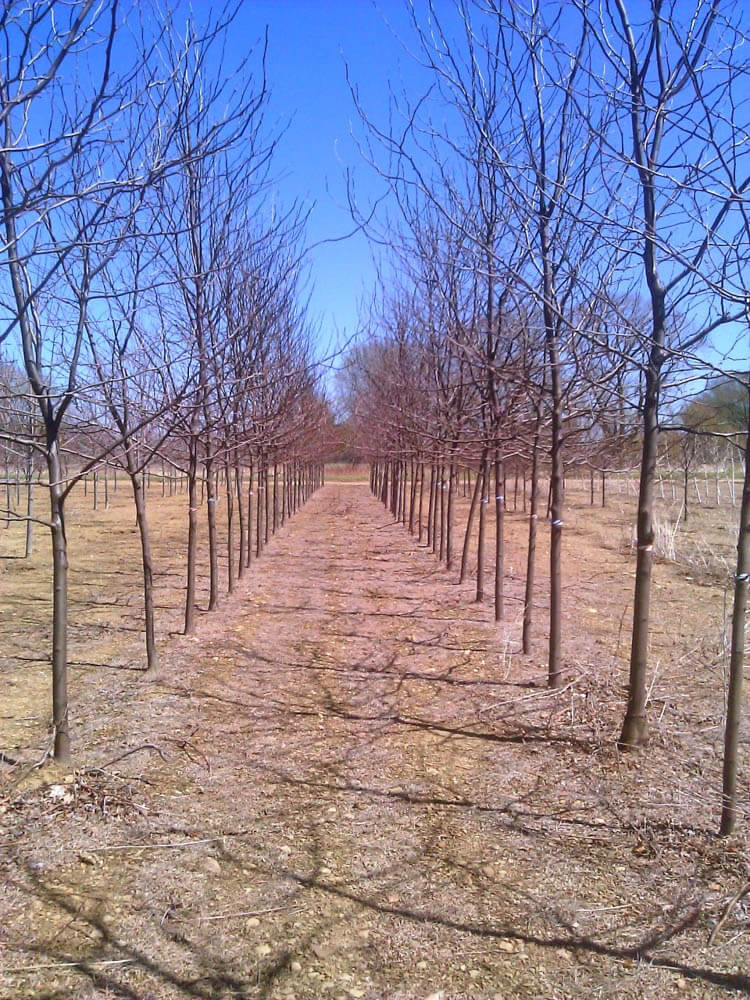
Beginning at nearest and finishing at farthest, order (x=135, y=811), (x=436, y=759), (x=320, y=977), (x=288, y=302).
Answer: (x=320, y=977)
(x=135, y=811)
(x=436, y=759)
(x=288, y=302)

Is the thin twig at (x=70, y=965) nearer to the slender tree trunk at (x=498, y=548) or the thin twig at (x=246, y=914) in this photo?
the thin twig at (x=246, y=914)

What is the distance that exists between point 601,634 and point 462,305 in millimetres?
3666

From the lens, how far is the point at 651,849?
3.64 metres

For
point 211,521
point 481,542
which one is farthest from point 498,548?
point 211,521

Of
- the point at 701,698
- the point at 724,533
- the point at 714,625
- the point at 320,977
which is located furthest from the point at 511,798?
the point at 724,533

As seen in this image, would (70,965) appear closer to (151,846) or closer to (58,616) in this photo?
(151,846)

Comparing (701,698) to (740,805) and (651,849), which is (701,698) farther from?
(651,849)

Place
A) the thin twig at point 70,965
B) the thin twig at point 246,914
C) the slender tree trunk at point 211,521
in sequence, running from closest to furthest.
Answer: the thin twig at point 70,965
the thin twig at point 246,914
the slender tree trunk at point 211,521

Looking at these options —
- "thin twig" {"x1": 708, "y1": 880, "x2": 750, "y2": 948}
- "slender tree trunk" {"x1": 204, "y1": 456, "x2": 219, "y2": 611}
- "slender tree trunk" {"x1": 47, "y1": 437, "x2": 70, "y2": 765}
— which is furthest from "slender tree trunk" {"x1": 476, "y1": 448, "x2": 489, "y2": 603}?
"thin twig" {"x1": 708, "y1": 880, "x2": 750, "y2": 948}

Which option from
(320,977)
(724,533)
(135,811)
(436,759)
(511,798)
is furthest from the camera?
(724,533)

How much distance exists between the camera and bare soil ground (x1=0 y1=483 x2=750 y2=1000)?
2803 mm

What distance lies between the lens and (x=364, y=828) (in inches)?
152

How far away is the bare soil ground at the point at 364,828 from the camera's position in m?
2.80

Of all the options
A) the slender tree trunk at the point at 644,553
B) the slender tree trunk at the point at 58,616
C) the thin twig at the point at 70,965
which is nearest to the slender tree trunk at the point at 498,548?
the slender tree trunk at the point at 644,553
